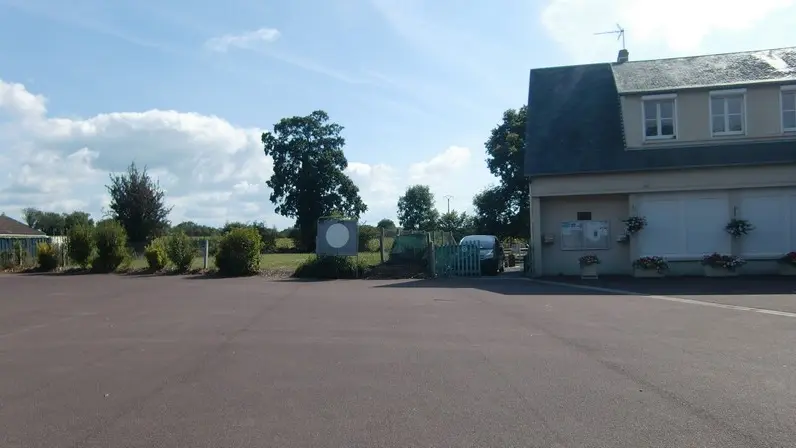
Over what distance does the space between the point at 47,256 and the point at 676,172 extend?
27122 mm

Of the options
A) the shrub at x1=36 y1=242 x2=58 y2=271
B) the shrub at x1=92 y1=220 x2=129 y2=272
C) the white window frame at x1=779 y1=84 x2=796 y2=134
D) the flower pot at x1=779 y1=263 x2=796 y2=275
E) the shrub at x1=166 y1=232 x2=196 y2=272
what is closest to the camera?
the flower pot at x1=779 y1=263 x2=796 y2=275

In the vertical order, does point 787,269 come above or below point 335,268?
A: below

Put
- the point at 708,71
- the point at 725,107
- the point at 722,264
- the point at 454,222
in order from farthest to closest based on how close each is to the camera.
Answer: the point at 454,222
the point at 708,71
the point at 725,107
the point at 722,264

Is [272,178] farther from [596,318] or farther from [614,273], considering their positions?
[596,318]

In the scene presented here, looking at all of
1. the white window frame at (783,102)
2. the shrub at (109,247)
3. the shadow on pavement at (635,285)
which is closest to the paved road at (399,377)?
the shadow on pavement at (635,285)

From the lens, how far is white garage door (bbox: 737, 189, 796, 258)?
866 inches

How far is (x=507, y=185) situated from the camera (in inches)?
1918

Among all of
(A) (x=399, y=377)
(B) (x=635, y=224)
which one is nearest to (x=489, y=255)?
(B) (x=635, y=224)

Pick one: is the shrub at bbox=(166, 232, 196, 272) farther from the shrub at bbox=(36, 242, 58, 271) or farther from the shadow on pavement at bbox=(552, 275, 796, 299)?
the shadow on pavement at bbox=(552, 275, 796, 299)

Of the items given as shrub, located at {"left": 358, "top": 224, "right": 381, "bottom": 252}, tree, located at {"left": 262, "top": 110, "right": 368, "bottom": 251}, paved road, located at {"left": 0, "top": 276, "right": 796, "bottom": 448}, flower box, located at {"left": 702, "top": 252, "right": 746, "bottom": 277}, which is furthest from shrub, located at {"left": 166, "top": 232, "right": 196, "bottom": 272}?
tree, located at {"left": 262, "top": 110, "right": 368, "bottom": 251}

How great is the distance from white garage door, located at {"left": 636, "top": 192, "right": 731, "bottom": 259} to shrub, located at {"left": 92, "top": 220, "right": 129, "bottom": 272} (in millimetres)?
21717

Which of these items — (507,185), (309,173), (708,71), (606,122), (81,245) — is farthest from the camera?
(309,173)

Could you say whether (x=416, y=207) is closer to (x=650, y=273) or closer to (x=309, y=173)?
(x=309, y=173)

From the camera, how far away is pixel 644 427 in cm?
547
